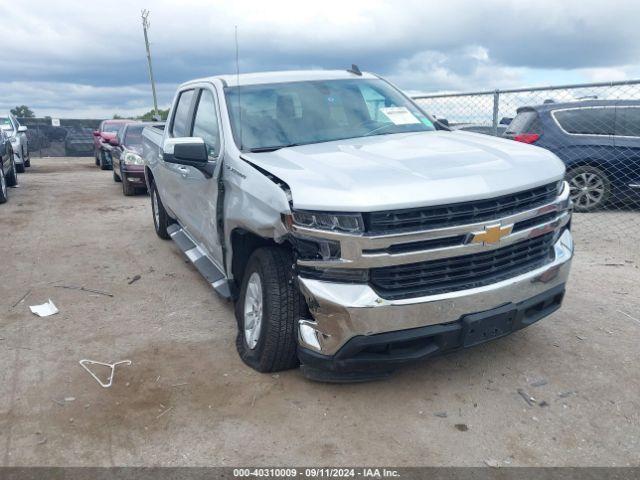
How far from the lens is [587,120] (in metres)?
8.27

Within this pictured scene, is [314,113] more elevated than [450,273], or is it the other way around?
[314,113]

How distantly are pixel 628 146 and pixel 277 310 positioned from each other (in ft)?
22.3

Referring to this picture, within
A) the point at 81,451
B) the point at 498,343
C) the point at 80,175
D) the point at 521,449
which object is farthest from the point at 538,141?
the point at 80,175

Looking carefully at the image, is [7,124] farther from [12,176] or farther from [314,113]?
[314,113]

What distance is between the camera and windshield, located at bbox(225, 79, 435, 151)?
4059 mm

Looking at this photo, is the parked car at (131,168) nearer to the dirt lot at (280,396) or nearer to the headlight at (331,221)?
the dirt lot at (280,396)

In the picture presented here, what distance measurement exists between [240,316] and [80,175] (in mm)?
14708

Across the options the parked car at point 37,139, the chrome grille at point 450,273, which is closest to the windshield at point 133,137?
the chrome grille at point 450,273

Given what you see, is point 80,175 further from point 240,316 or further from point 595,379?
point 595,379

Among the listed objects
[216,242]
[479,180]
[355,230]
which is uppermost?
[479,180]

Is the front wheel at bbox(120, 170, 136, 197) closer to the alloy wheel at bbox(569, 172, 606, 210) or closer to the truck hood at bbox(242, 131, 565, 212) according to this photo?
the alloy wheel at bbox(569, 172, 606, 210)

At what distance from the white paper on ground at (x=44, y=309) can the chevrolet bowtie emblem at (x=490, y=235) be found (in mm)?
3677

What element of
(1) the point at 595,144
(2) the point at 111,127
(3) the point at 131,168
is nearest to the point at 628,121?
(1) the point at 595,144

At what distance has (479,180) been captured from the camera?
3.06 metres
